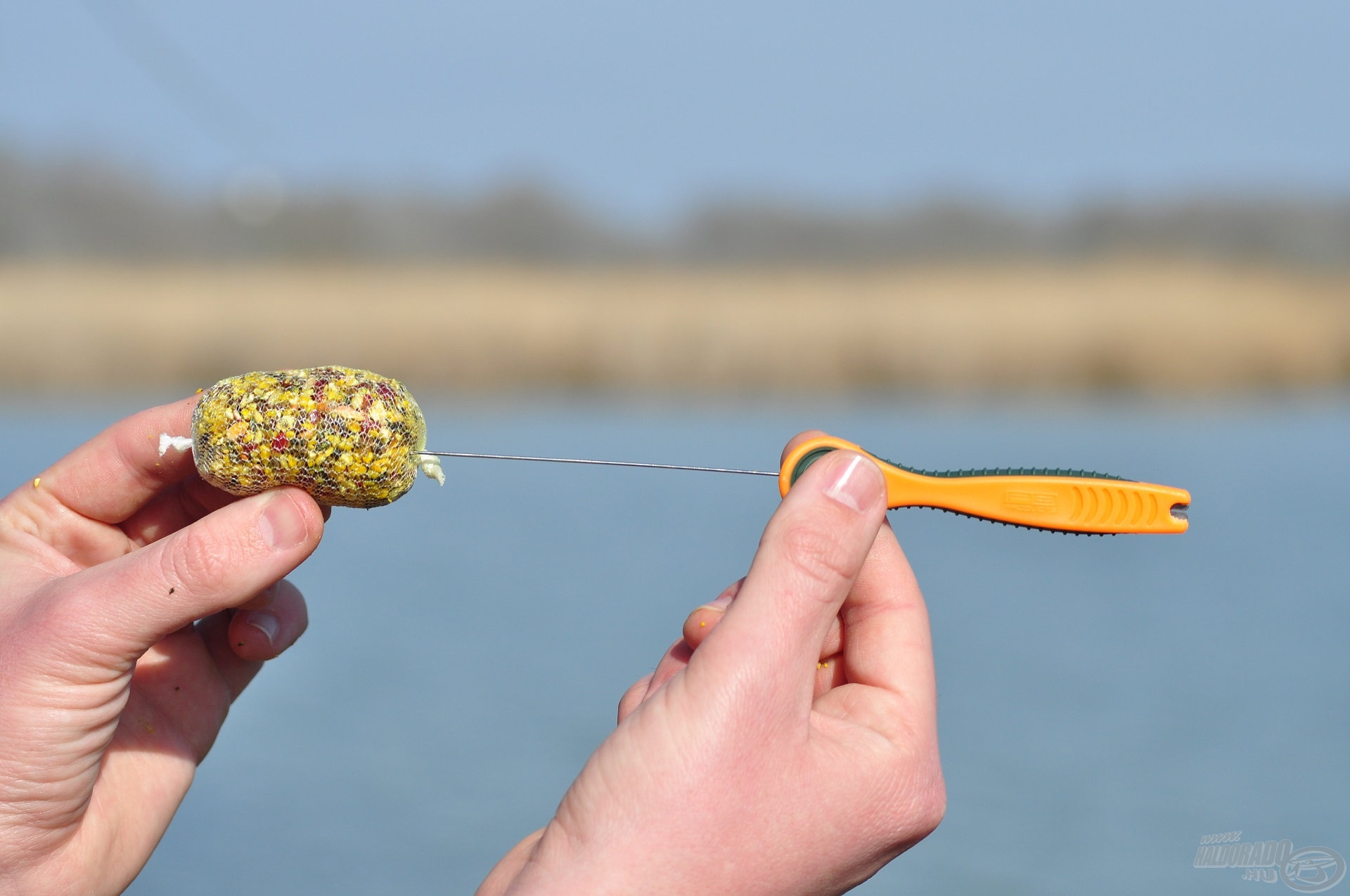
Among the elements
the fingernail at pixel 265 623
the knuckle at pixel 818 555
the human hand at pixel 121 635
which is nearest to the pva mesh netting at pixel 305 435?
the human hand at pixel 121 635

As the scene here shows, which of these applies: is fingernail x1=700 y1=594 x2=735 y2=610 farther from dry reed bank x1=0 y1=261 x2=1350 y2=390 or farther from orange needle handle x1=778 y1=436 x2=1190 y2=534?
dry reed bank x1=0 y1=261 x2=1350 y2=390

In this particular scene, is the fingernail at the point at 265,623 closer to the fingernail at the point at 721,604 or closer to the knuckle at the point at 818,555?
the fingernail at the point at 721,604

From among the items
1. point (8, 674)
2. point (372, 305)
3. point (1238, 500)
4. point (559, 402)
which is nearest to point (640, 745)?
point (8, 674)

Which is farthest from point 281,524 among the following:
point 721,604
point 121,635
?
point 721,604

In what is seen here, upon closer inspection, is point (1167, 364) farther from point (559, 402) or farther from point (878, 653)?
point (878, 653)

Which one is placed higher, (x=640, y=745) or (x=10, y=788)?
(x=640, y=745)

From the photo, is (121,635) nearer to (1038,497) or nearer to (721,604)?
(721,604)
